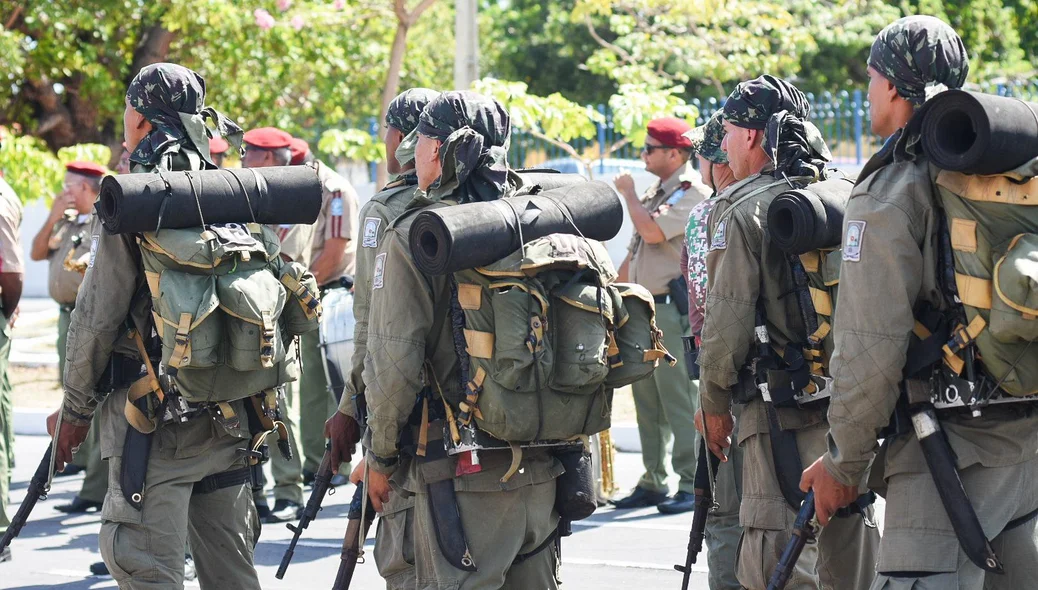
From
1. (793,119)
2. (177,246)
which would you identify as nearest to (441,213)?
(177,246)

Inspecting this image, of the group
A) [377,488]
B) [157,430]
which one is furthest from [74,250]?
[377,488]

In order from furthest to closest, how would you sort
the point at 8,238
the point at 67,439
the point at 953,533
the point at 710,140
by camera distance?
the point at 8,238
the point at 710,140
the point at 67,439
the point at 953,533

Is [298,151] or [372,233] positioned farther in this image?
[298,151]

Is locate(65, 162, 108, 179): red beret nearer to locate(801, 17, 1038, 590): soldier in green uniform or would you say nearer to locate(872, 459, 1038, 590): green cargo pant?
locate(801, 17, 1038, 590): soldier in green uniform

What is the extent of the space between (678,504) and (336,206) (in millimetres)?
2806

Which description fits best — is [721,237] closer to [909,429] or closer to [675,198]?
[909,429]

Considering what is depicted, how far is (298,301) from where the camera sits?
5.14m

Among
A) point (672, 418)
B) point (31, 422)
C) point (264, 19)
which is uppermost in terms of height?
point (264, 19)

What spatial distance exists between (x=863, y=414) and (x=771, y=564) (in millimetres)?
1138

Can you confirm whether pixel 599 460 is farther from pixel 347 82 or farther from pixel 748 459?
pixel 347 82

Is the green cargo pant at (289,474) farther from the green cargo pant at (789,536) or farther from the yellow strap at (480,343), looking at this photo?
the yellow strap at (480,343)

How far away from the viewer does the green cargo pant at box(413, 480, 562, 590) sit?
4105 mm

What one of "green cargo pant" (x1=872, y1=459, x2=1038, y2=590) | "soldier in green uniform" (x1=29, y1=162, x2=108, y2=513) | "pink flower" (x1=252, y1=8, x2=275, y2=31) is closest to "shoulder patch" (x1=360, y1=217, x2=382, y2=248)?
"green cargo pant" (x1=872, y1=459, x2=1038, y2=590)

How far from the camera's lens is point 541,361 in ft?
13.1
